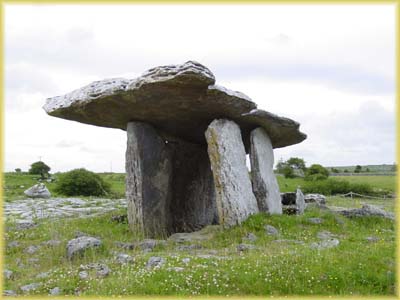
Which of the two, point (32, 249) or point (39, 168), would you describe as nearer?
point (32, 249)

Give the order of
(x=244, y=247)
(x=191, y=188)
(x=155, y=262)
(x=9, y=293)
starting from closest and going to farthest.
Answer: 1. (x=9, y=293)
2. (x=155, y=262)
3. (x=244, y=247)
4. (x=191, y=188)

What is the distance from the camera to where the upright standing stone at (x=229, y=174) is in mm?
10891

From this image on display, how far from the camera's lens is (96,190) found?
24656 mm

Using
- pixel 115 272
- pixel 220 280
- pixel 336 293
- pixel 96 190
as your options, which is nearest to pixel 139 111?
pixel 115 272

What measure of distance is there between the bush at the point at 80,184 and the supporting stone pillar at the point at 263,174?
44.9ft

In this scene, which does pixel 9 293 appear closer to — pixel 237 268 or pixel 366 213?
pixel 237 268

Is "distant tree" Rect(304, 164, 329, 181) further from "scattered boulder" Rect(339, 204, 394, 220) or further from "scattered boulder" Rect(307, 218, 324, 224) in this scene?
"scattered boulder" Rect(307, 218, 324, 224)

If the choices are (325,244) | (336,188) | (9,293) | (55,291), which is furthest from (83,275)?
(336,188)

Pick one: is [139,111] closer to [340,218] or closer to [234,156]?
[234,156]

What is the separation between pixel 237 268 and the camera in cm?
691

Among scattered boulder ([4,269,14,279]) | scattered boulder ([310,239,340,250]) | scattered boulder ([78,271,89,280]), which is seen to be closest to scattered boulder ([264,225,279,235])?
scattered boulder ([310,239,340,250])

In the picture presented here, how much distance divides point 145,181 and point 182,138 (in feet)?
8.42

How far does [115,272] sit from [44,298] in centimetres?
114

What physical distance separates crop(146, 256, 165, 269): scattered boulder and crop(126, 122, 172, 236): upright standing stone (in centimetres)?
410
